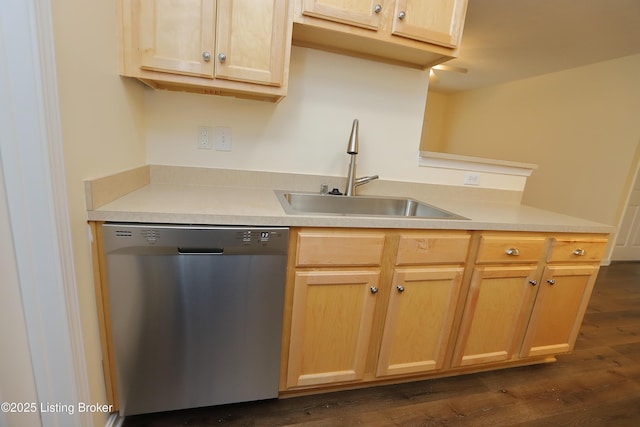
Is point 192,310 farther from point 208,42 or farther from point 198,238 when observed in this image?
point 208,42

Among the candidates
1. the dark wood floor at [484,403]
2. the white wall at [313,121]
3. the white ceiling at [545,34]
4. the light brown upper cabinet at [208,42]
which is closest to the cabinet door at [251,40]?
the light brown upper cabinet at [208,42]

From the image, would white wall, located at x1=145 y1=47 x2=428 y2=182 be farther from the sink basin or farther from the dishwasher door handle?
the dishwasher door handle

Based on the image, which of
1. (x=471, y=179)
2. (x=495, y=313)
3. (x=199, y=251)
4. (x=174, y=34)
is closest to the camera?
(x=199, y=251)

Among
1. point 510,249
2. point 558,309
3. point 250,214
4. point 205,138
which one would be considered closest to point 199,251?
point 250,214

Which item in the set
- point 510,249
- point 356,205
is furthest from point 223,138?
point 510,249

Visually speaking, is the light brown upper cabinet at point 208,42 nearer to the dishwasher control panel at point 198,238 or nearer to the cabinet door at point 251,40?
the cabinet door at point 251,40

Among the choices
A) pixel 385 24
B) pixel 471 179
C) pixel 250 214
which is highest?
pixel 385 24

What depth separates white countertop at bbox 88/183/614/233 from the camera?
3.32ft

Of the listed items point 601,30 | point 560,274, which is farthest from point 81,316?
point 601,30

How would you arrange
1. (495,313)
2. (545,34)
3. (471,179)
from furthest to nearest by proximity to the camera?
(545,34) → (471,179) → (495,313)

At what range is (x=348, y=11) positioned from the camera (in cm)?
→ 129

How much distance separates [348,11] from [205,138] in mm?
910

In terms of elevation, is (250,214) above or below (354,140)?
below

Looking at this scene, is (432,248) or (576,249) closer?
(432,248)
